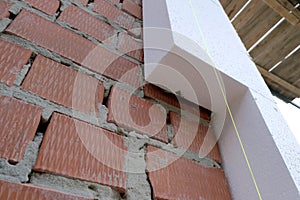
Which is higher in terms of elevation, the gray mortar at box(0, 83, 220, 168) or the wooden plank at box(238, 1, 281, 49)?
the wooden plank at box(238, 1, 281, 49)

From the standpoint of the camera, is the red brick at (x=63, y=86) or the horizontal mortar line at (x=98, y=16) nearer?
the red brick at (x=63, y=86)

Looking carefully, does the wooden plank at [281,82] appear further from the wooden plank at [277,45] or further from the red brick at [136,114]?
the red brick at [136,114]

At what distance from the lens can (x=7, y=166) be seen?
340 millimetres

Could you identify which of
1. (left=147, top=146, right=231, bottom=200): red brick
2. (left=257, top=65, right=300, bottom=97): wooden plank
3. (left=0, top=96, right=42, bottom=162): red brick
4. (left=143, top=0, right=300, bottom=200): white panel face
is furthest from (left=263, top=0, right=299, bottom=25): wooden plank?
(left=0, top=96, right=42, bottom=162): red brick

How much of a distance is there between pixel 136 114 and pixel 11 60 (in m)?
0.28

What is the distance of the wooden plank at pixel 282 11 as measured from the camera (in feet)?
5.27

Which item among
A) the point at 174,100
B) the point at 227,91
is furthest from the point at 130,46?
the point at 227,91

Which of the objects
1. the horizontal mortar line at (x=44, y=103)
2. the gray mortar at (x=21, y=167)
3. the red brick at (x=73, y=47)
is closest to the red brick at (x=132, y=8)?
the red brick at (x=73, y=47)

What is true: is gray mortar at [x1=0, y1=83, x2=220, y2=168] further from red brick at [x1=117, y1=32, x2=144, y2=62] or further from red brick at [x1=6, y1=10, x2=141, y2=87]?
red brick at [x1=117, y1=32, x2=144, y2=62]

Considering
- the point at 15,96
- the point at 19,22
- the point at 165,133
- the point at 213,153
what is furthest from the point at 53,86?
the point at 213,153

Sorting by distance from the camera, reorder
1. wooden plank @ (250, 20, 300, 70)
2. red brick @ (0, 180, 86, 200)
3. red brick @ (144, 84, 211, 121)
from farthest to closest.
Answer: wooden plank @ (250, 20, 300, 70), red brick @ (144, 84, 211, 121), red brick @ (0, 180, 86, 200)

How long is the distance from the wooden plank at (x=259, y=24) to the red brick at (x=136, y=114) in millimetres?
1507

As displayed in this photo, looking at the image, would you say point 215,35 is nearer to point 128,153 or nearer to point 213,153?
point 213,153

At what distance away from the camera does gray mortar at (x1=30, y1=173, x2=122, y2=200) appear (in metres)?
0.36
